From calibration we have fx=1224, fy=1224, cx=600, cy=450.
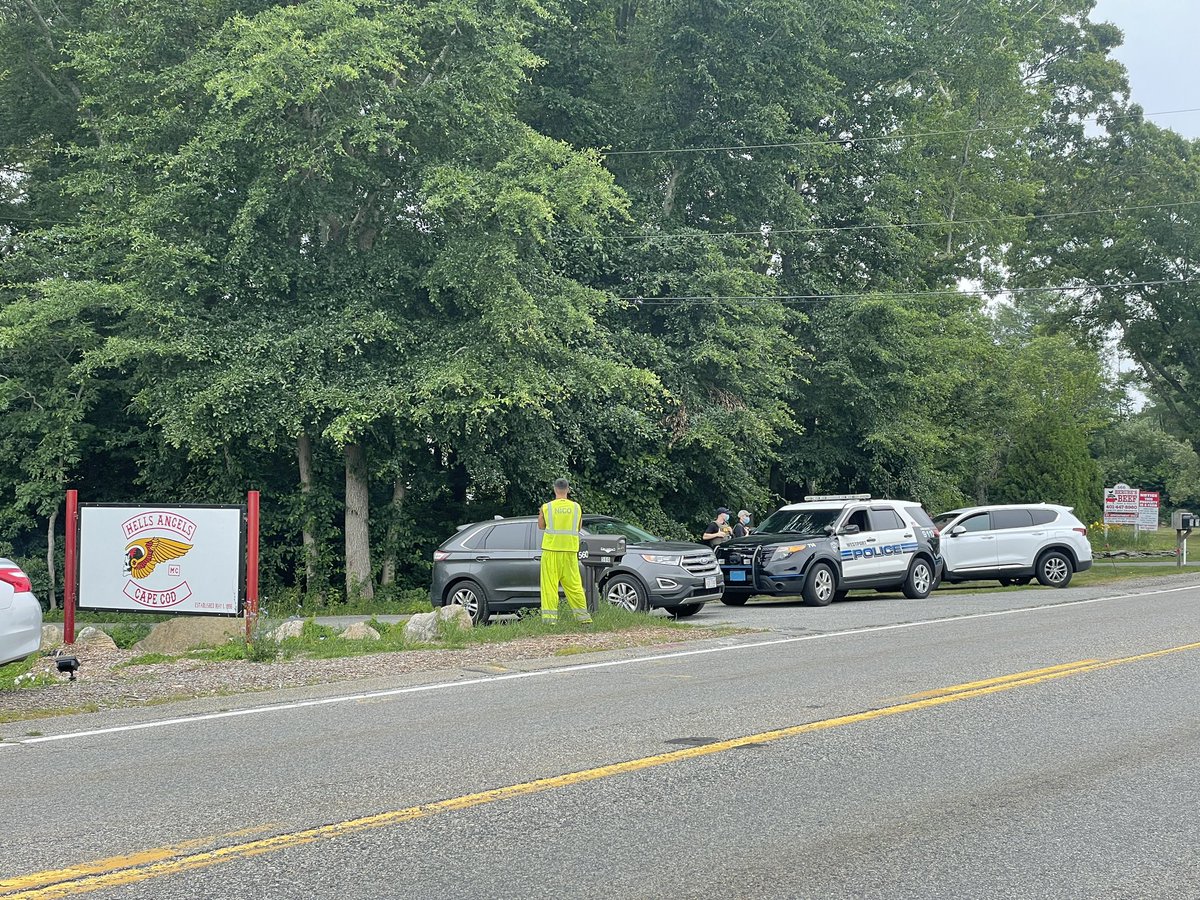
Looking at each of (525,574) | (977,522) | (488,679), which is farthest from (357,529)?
(488,679)

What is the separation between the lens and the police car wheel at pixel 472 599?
17344 mm

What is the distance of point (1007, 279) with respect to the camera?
165 ft

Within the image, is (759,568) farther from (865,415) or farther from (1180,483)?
(1180,483)

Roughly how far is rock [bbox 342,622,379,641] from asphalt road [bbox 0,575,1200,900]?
9.64 ft

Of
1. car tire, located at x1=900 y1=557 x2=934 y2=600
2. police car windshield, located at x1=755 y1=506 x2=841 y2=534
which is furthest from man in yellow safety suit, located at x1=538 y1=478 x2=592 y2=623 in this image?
car tire, located at x1=900 y1=557 x2=934 y2=600

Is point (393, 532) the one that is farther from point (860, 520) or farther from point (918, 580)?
point (918, 580)

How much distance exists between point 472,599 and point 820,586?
614cm

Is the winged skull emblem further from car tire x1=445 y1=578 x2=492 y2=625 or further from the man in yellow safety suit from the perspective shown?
car tire x1=445 y1=578 x2=492 y2=625

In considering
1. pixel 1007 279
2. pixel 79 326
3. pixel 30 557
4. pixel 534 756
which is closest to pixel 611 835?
pixel 534 756

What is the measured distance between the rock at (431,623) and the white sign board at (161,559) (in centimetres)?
200

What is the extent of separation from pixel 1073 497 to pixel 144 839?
39011 mm

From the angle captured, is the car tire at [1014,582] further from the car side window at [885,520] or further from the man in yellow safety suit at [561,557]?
the man in yellow safety suit at [561,557]

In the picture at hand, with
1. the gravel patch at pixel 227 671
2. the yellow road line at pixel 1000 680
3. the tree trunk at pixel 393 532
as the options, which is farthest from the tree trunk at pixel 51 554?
the yellow road line at pixel 1000 680

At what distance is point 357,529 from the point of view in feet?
82.7
